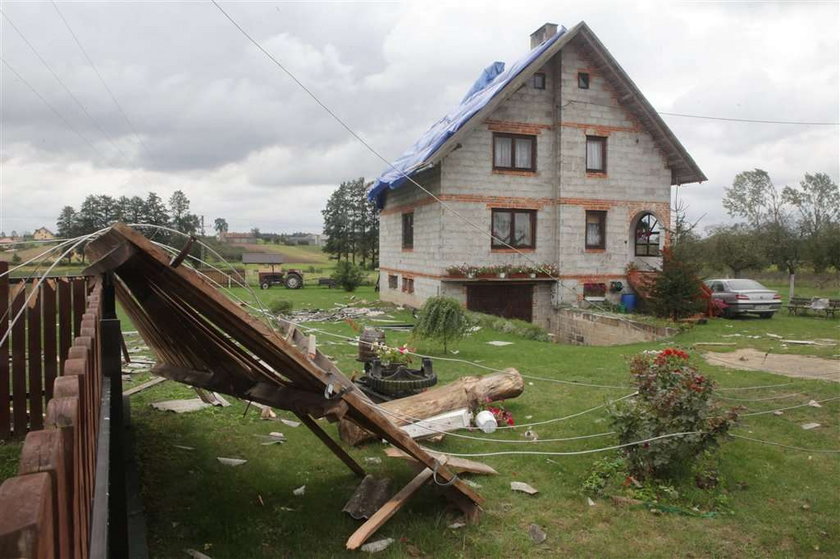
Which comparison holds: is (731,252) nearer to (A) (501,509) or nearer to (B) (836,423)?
(B) (836,423)

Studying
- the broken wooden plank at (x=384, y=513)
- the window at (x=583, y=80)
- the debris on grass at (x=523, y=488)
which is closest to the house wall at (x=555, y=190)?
the window at (x=583, y=80)

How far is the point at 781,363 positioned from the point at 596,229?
36.5 ft

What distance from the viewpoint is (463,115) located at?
2017cm

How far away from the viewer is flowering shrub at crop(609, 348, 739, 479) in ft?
18.2

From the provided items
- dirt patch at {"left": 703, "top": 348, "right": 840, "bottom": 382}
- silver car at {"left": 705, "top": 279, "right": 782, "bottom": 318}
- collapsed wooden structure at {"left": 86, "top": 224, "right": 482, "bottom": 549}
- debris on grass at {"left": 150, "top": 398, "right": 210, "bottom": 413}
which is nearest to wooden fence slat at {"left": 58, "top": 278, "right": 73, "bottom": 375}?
collapsed wooden structure at {"left": 86, "top": 224, "right": 482, "bottom": 549}

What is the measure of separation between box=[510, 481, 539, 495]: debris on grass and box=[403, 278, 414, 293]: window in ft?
59.9

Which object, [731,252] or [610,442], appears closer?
[610,442]

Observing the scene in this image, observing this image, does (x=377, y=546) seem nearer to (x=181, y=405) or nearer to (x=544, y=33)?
(x=181, y=405)

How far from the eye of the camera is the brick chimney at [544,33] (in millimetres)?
22812

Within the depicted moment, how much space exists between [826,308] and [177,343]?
23.0 meters

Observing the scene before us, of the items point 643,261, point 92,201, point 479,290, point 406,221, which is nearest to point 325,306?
point 406,221

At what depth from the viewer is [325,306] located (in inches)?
1003

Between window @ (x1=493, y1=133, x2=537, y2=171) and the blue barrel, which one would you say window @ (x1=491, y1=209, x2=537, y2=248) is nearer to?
window @ (x1=493, y1=133, x2=537, y2=171)

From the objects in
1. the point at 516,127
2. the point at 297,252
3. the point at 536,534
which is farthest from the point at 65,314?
the point at 297,252
